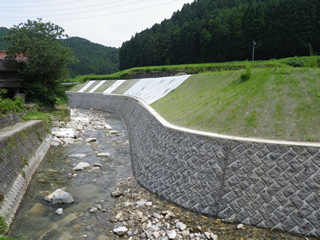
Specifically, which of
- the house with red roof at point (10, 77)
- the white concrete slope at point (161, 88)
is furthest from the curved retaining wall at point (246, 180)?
the house with red roof at point (10, 77)

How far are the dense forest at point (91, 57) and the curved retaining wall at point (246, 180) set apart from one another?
284ft

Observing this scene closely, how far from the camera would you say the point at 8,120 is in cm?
1255

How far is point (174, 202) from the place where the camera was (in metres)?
7.14

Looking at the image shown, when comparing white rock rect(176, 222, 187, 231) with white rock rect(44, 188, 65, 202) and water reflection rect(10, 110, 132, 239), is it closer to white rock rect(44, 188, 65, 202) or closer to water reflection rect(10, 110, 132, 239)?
water reflection rect(10, 110, 132, 239)

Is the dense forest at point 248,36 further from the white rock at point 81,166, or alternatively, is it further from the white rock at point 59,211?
the white rock at point 59,211

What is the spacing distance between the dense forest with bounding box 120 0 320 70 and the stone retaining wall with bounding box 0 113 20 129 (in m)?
38.2

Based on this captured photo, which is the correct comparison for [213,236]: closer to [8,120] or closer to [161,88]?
[8,120]

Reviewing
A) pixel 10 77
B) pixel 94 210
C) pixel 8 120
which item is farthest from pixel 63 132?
pixel 94 210

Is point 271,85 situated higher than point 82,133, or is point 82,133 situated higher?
point 271,85

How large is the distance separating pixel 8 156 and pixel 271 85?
1046 cm

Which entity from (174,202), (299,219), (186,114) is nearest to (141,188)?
(174,202)

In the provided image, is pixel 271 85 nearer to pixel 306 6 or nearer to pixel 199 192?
pixel 199 192

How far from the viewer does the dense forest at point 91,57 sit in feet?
337

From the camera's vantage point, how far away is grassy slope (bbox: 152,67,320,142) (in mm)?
6883
